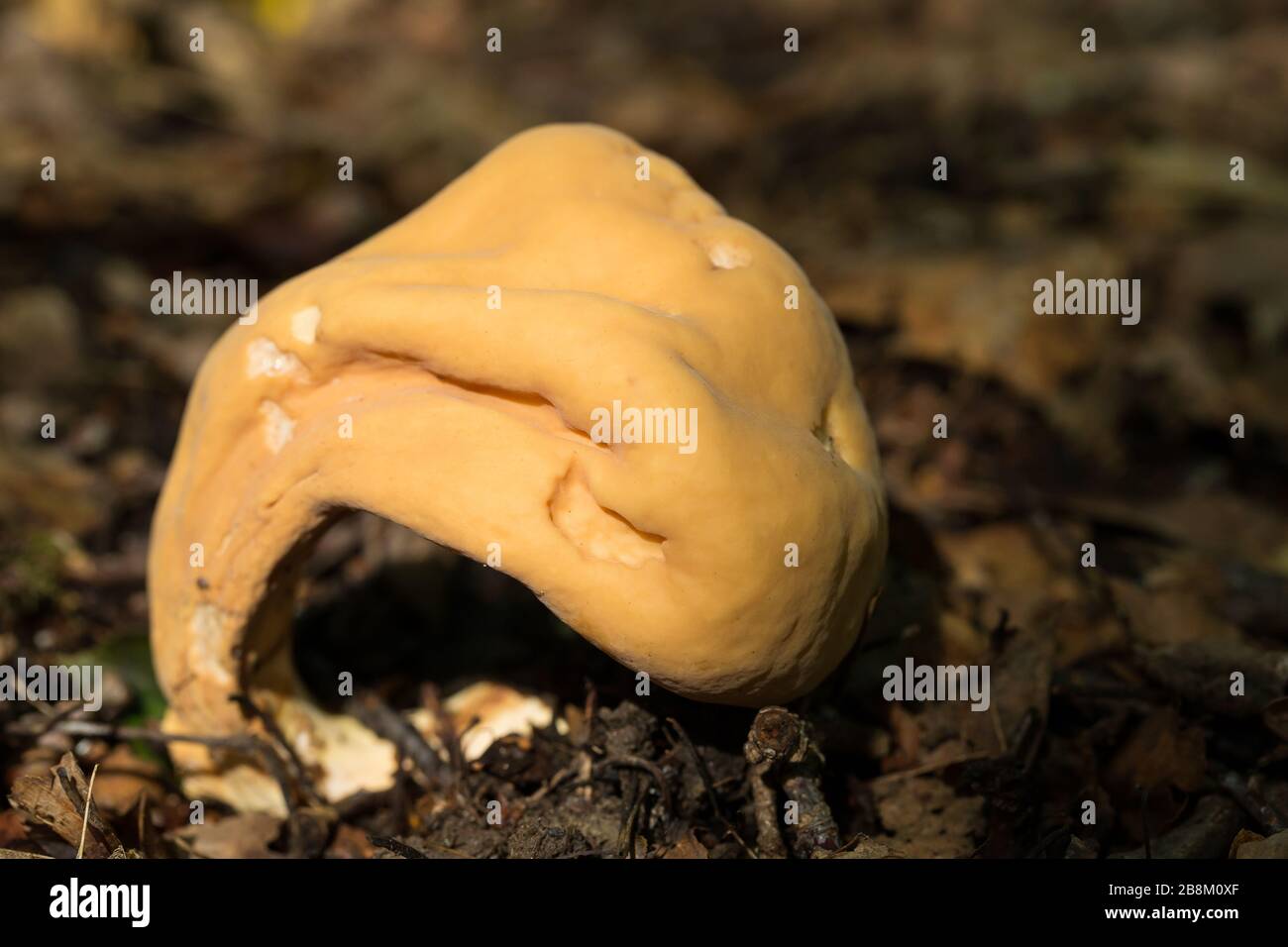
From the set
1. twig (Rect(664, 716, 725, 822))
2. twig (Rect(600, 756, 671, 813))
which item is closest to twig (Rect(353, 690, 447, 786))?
twig (Rect(600, 756, 671, 813))

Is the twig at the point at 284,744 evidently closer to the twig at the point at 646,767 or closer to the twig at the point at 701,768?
the twig at the point at 646,767

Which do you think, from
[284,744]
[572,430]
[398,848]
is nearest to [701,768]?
[398,848]

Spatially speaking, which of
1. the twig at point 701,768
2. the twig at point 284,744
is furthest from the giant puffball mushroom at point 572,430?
the twig at point 701,768

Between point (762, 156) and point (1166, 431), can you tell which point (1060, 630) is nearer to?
point (1166, 431)

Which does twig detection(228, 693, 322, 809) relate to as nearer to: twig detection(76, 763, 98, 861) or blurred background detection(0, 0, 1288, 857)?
blurred background detection(0, 0, 1288, 857)

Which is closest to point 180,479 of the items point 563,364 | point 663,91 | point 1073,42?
point 563,364
